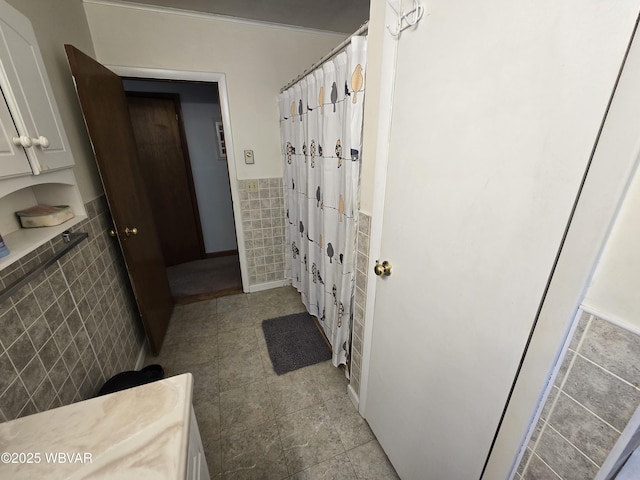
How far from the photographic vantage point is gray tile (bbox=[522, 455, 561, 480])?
565 millimetres

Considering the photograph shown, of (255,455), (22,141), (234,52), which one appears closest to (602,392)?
(255,455)

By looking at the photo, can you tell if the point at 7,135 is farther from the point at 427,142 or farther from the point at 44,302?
the point at 427,142

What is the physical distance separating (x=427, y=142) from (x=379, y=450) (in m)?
1.44

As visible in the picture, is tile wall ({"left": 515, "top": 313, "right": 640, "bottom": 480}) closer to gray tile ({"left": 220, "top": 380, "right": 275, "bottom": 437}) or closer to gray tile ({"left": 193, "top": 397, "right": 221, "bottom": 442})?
gray tile ({"left": 220, "top": 380, "right": 275, "bottom": 437})

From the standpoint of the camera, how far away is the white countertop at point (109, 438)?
0.54 metres

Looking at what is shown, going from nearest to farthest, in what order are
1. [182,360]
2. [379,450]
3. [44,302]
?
[44,302] < [379,450] < [182,360]

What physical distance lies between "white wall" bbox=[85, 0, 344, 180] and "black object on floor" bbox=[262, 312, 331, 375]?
51.6 inches

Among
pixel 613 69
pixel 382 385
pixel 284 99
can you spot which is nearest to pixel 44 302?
pixel 382 385

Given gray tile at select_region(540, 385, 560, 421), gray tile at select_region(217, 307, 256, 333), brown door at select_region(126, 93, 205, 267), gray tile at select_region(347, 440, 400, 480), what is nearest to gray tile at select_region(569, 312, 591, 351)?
gray tile at select_region(540, 385, 560, 421)

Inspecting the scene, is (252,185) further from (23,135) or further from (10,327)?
(10,327)

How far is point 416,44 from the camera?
768 mm

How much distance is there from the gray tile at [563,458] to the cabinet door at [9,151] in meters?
1.54

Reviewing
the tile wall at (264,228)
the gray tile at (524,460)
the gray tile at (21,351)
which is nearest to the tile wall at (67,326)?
the gray tile at (21,351)

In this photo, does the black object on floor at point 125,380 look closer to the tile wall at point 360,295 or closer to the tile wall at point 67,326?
the tile wall at point 67,326
